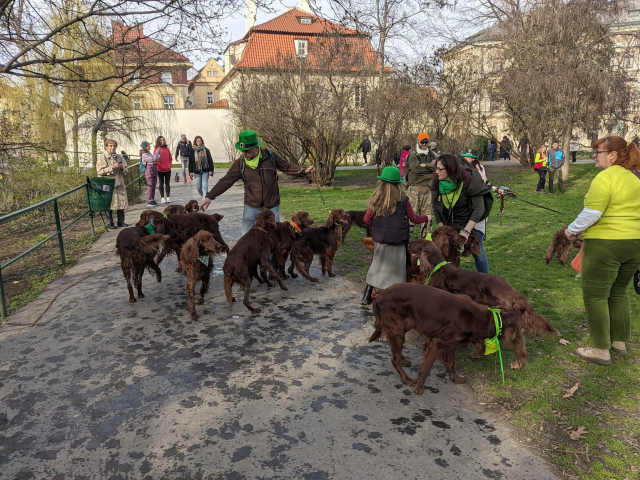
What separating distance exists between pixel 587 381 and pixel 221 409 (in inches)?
120

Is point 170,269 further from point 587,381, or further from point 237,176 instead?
point 587,381

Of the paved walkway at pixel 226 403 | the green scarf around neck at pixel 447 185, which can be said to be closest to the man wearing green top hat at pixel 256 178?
the paved walkway at pixel 226 403

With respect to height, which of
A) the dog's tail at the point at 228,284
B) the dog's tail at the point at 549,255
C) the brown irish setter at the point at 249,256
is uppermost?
the brown irish setter at the point at 249,256

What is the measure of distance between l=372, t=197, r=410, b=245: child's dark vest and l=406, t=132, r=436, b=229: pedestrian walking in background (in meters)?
4.39

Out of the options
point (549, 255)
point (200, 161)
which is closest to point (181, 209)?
point (200, 161)

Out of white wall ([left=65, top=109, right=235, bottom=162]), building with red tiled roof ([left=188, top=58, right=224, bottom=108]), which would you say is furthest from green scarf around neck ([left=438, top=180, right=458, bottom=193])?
building with red tiled roof ([left=188, top=58, right=224, bottom=108])

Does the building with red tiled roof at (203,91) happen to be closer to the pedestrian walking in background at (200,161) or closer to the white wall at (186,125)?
the white wall at (186,125)

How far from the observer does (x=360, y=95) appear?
1794 cm

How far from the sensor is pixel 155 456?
2951 mm

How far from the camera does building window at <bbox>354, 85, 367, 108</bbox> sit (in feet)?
58.1

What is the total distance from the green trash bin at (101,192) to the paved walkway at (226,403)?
4.50 meters

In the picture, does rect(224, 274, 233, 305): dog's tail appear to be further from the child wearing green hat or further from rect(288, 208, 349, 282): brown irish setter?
the child wearing green hat

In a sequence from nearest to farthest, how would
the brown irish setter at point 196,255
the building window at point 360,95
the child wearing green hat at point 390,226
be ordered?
the child wearing green hat at point 390,226 → the brown irish setter at point 196,255 → the building window at point 360,95

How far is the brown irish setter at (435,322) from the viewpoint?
3619mm
